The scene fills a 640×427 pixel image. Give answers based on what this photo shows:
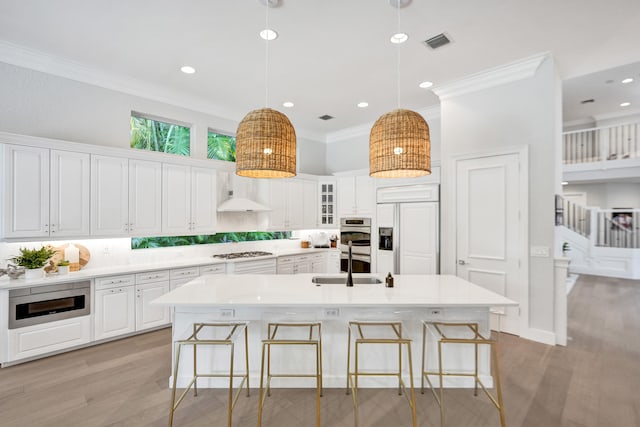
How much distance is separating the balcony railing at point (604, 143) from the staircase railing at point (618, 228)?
154cm

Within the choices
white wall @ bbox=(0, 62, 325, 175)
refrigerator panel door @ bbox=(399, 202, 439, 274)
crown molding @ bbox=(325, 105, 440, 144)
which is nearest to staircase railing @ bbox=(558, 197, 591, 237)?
refrigerator panel door @ bbox=(399, 202, 439, 274)

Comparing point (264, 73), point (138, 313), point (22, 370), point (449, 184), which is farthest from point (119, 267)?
point (449, 184)

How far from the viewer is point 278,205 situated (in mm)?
5570

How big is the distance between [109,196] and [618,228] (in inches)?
429

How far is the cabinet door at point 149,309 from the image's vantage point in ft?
12.2

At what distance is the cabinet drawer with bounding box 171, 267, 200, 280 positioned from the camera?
13.3ft

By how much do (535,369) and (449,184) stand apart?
233 centimetres

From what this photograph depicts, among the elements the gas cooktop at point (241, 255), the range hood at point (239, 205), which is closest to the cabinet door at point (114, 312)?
the gas cooktop at point (241, 255)

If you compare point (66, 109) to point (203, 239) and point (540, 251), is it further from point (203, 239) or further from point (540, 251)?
point (540, 251)

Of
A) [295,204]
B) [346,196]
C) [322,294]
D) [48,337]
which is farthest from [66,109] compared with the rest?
[346,196]

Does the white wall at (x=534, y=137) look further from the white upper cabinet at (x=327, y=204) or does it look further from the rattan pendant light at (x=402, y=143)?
the white upper cabinet at (x=327, y=204)

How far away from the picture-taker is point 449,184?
13.9 ft

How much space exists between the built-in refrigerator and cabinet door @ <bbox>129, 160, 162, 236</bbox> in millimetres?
3430

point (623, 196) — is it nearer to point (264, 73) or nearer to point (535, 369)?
point (535, 369)
